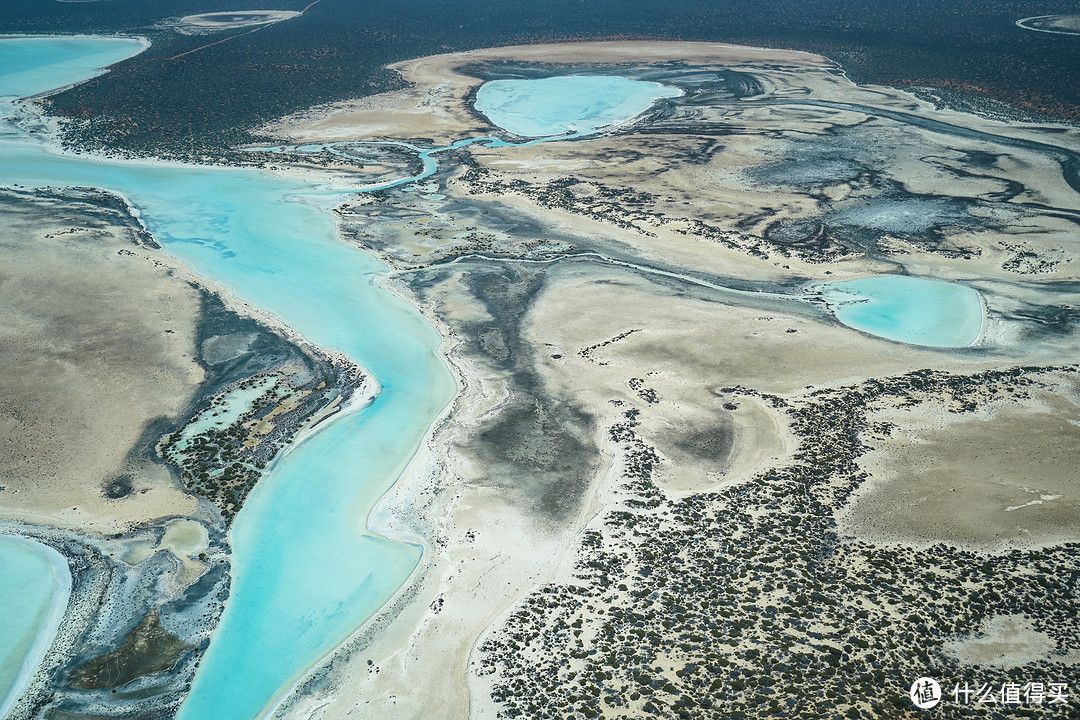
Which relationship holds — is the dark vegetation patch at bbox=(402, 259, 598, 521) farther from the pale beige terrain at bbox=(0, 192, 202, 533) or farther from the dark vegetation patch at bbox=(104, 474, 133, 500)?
the dark vegetation patch at bbox=(104, 474, 133, 500)

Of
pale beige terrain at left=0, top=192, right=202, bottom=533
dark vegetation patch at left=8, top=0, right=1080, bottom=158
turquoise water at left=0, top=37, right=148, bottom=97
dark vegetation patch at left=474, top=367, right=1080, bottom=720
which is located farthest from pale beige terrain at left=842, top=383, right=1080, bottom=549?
turquoise water at left=0, top=37, right=148, bottom=97

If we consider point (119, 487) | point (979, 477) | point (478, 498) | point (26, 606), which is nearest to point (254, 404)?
point (119, 487)

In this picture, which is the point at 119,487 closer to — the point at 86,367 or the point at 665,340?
the point at 86,367

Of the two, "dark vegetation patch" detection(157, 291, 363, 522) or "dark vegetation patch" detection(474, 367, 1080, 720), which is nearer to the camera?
"dark vegetation patch" detection(474, 367, 1080, 720)

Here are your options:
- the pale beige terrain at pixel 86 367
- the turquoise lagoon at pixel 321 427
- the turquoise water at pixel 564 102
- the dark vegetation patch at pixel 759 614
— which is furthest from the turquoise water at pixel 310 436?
the turquoise water at pixel 564 102

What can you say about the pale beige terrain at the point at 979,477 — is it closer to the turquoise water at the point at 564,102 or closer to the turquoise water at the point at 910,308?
the turquoise water at the point at 910,308
